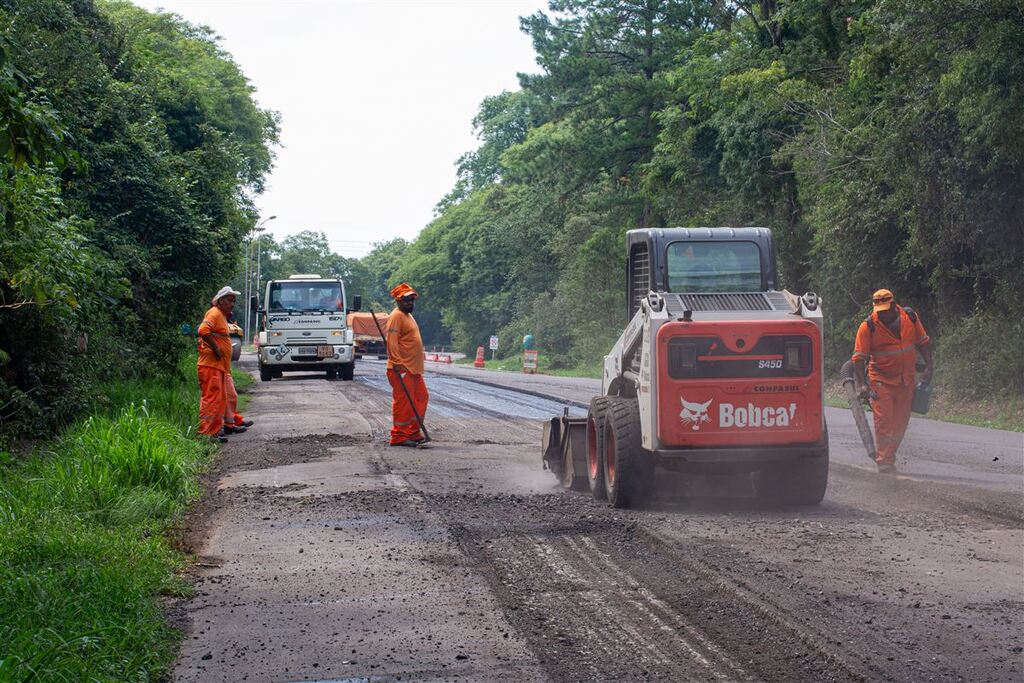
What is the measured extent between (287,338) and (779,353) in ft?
80.2

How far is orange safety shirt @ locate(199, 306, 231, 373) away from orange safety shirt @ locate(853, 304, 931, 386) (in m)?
8.03

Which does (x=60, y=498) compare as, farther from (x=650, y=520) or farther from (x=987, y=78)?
(x=987, y=78)

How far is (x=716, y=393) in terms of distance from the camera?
30.9 feet

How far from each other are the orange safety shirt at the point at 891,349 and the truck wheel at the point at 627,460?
3.51 meters

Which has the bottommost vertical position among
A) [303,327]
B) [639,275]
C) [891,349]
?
[891,349]

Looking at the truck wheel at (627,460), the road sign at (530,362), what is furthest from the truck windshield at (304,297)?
the truck wheel at (627,460)

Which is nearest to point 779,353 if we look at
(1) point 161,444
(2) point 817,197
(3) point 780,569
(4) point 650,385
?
(4) point 650,385

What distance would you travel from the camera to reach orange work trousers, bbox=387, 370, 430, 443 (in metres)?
14.8

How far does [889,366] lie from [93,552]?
26.3 feet

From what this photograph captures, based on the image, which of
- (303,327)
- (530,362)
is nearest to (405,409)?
(303,327)

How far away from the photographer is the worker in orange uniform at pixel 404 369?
14.8 m

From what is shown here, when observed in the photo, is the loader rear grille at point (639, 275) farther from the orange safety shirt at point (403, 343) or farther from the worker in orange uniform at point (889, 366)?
the orange safety shirt at point (403, 343)

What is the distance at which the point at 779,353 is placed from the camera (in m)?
9.53

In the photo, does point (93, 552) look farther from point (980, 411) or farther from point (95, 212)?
point (980, 411)
